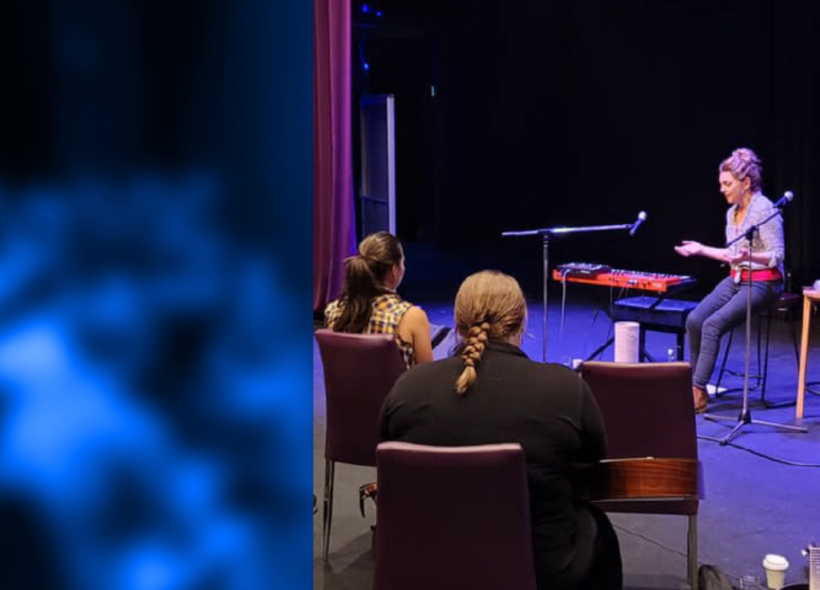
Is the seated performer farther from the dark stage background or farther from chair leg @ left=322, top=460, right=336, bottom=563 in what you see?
the dark stage background

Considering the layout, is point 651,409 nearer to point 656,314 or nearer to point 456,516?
point 456,516

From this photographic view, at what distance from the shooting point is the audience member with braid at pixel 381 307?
369 centimetres

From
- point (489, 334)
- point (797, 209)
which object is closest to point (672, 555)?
point (489, 334)

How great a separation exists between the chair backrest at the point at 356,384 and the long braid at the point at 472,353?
0.88 meters

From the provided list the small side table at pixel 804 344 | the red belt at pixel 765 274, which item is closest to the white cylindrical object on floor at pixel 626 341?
the red belt at pixel 765 274

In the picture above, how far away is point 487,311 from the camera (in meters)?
2.56

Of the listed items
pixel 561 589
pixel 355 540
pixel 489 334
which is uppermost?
pixel 489 334

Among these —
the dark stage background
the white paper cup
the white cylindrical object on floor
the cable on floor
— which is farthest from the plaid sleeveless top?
the dark stage background

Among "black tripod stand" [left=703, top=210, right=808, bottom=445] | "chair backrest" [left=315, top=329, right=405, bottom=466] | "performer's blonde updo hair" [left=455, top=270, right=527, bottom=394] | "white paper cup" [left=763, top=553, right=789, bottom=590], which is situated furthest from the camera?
"black tripod stand" [left=703, top=210, right=808, bottom=445]

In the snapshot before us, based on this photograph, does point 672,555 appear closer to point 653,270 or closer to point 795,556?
point 795,556

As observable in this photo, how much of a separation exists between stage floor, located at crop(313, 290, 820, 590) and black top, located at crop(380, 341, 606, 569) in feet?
2.75

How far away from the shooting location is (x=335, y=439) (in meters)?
3.58

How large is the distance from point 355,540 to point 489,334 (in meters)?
1.58
